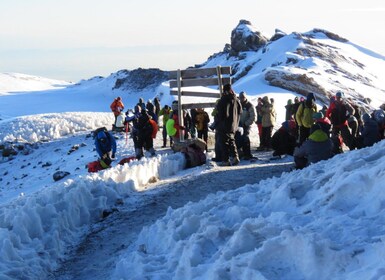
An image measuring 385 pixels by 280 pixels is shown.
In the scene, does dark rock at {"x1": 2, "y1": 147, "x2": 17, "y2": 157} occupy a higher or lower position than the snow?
lower

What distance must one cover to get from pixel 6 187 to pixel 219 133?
10963 mm

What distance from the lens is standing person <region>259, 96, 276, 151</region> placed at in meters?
17.1

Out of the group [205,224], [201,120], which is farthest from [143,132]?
[205,224]

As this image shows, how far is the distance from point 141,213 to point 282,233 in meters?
4.48

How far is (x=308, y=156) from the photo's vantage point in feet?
34.4

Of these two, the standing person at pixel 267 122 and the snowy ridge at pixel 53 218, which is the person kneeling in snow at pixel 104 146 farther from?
the standing person at pixel 267 122

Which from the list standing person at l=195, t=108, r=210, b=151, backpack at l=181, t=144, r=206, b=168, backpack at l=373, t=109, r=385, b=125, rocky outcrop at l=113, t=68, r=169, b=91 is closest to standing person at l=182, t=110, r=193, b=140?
standing person at l=195, t=108, r=210, b=151

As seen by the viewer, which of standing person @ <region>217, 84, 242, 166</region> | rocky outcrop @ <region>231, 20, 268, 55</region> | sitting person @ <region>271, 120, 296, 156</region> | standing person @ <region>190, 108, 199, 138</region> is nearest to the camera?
standing person @ <region>217, 84, 242, 166</region>

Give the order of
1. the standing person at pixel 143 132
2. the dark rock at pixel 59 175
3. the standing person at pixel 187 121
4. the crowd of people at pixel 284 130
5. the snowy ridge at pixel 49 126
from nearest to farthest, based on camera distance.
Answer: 1. the crowd of people at pixel 284 130
2. the standing person at pixel 143 132
3. the dark rock at pixel 59 175
4. the standing person at pixel 187 121
5. the snowy ridge at pixel 49 126

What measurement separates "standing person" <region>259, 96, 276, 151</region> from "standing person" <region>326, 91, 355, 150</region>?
11.0 ft

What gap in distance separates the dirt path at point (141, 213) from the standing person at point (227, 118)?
0.53m

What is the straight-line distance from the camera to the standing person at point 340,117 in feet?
44.4

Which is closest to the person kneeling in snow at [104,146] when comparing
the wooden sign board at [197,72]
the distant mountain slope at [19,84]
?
the wooden sign board at [197,72]

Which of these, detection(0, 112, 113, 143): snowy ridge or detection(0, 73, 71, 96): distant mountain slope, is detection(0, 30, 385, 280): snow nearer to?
detection(0, 112, 113, 143): snowy ridge
